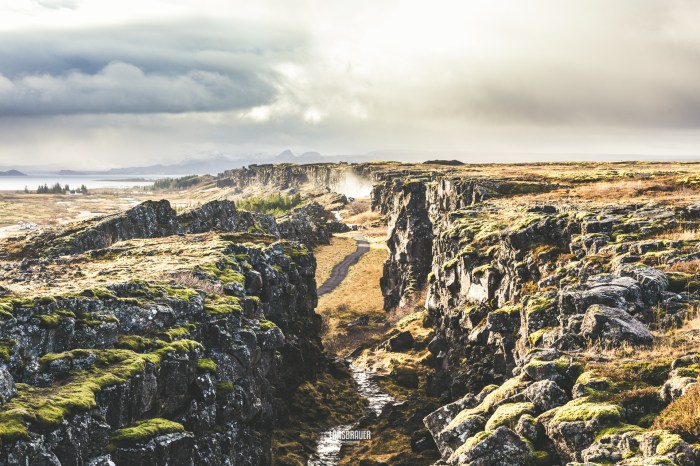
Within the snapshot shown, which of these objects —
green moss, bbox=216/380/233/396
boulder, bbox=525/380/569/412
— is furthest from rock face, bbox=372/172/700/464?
green moss, bbox=216/380/233/396

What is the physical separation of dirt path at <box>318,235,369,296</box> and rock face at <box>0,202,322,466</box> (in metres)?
73.0

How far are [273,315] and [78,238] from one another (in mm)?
36179

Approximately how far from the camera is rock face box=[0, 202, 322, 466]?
22.9m

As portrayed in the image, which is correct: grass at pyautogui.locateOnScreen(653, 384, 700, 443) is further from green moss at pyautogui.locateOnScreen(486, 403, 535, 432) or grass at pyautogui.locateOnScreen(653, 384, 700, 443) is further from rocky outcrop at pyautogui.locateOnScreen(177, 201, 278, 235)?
rocky outcrop at pyautogui.locateOnScreen(177, 201, 278, 235)

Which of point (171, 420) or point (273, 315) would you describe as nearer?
point (171, 420)

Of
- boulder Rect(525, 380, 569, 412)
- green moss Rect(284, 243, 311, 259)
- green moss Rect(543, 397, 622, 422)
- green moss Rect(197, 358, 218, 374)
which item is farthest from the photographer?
green moss Rect(284, 243, 311, 259)

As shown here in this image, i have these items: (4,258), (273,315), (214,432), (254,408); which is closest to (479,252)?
(273,315)

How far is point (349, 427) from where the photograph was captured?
55281 mm

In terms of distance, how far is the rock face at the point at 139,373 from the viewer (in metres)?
22.9

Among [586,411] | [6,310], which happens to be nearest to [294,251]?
[6,310]

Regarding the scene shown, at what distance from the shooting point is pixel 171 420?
30141mm

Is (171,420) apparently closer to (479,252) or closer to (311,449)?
(311,449)

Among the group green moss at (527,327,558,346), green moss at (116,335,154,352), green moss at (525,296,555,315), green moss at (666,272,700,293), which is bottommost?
green moss at (527,327,558,346)

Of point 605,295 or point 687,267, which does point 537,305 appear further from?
point 687,267
